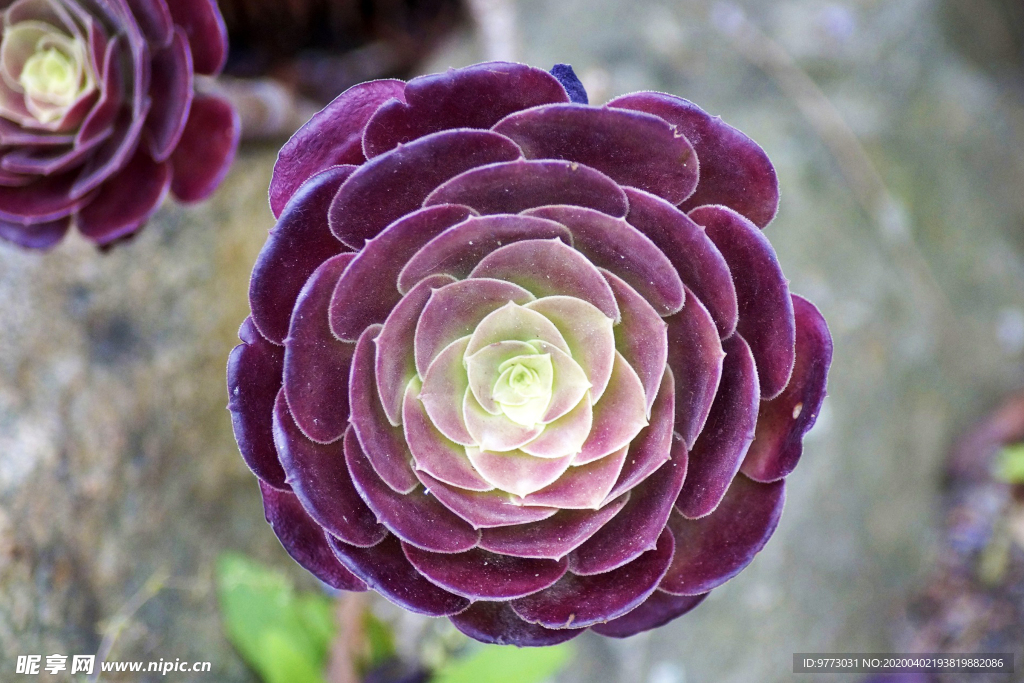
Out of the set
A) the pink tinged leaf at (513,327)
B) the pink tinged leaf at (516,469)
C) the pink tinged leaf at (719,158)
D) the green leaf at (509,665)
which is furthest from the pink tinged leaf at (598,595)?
the green leaf at (509,665)

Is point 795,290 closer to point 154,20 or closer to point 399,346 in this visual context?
point 399,346

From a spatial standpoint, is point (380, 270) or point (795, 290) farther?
point (795, 290)

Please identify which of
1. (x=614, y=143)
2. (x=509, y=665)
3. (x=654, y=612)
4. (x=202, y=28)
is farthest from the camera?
(x=509, y=665)

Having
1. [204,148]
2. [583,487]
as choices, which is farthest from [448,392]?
[204,148]

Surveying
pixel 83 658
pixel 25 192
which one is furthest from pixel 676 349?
pixel 83 658

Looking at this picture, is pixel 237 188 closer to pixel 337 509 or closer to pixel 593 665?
pixel 337 509

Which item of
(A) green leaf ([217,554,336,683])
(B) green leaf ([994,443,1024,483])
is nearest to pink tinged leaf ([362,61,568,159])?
(A) green leaf ([217,554,336,683])
